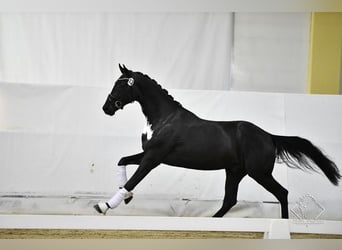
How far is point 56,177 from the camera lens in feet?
7.16

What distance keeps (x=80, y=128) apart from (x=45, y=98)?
26 centimetres

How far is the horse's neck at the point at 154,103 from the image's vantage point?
7.30 ft

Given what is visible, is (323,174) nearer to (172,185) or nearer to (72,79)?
(172,185)

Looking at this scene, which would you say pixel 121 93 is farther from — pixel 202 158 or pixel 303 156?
pixel 303 156

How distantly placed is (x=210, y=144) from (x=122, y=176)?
54cm

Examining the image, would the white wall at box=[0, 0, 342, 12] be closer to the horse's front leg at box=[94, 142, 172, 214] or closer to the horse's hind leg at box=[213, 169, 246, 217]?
the horse's front leg at box=[94, 142, 172, 214]

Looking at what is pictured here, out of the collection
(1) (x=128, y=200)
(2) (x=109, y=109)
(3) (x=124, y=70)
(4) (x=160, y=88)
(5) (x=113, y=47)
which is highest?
(5) (x=113, y=47)

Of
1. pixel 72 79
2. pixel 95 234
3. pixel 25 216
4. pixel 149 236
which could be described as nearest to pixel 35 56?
pixel 72 79

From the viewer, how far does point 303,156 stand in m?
2.23

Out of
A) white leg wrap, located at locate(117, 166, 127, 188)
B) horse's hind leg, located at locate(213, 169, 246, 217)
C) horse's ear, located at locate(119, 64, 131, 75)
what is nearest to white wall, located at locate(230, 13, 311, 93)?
horse's hind leg, located at locate(213, 169, 246, 217)

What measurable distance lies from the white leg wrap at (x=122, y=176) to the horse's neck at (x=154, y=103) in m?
0.31

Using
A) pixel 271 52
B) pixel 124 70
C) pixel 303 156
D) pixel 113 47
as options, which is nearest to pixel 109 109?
pixel 124 70

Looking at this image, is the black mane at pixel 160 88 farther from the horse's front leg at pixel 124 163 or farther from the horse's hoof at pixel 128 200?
the horse's hoof at pixel 128 200

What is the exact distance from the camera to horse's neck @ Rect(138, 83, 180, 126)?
2.22m
